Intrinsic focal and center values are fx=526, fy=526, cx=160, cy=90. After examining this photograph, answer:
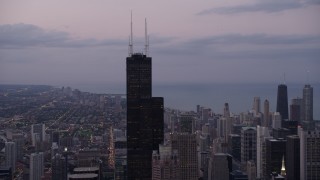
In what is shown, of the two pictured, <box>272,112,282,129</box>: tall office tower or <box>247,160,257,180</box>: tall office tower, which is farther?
<box>272,112,282,129</box>: tall office tower

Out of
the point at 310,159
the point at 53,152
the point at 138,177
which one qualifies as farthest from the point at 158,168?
the point at 310,159

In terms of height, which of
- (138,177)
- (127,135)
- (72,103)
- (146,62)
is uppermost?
(146,62)

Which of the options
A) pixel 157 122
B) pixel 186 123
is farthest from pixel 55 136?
pixel 186 123

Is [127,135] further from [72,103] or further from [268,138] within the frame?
[268,138]

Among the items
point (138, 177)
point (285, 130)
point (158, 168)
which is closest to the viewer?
point (158, 168)

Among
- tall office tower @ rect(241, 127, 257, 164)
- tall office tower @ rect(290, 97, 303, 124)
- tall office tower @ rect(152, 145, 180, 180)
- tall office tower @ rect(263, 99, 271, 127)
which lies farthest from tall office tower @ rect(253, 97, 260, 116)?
tall office tower @ rect(152, 145, 180, 180)

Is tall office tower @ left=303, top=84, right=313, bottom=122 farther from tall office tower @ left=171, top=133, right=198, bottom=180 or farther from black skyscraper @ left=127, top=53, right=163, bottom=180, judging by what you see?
black skyscraper @ left=127, top=53, right=163, bottom=180

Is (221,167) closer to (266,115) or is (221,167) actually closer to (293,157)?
(293,157)

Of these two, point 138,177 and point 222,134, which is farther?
point 222,134
